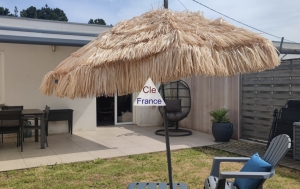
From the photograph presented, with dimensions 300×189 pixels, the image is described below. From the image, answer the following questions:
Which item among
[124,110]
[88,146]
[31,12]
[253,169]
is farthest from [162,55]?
[31,12]

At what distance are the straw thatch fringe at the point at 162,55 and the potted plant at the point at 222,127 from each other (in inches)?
192

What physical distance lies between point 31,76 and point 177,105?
442 centimetres

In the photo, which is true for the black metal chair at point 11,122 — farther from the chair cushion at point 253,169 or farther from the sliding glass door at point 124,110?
the chair cushion at point 253,169

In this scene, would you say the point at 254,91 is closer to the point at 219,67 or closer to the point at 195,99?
the point at 195,99

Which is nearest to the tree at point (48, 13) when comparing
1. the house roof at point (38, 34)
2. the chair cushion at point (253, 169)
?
the house roof at point (38, 34)

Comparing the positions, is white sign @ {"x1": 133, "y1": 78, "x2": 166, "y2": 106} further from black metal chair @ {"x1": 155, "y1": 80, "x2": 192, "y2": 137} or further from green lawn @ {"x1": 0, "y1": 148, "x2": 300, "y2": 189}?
black metal chair @ {"x1": 155, "y1": 80, "x2": 192, "y2": 137}

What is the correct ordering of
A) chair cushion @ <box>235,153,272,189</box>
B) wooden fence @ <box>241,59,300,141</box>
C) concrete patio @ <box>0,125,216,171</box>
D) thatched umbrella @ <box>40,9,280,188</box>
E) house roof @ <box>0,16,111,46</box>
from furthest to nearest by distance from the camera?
house roof @ <box>0,16,111,46</box> < wooden fence @ <box>241,59,300,141</box> < concrete patio @ <box>0,125,216,171</box> < chair cushion @ <box>235,153,272,189</box> < thatched umbrella @ <box>40,9,280,188</box>

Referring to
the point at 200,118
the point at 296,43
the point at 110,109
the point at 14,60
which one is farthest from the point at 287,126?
the point at 296,43

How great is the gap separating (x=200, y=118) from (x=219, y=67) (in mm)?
6940

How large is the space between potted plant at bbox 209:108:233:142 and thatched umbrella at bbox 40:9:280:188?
4881 millimetres

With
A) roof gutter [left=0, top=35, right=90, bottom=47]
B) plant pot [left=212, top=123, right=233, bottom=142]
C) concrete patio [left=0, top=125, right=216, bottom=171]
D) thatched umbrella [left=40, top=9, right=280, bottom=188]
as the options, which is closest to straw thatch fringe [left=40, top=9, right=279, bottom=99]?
thatched umbrella [left=40, top=9, right=280, bottom=188]

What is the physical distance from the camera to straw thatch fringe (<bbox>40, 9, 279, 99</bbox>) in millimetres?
2090

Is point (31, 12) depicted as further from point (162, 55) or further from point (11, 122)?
point (162, 55)

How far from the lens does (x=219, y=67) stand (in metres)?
2.18
